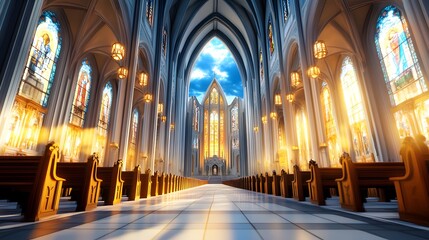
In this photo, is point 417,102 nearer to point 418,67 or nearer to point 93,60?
point 418,67

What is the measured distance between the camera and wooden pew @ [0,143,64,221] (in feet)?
8.94

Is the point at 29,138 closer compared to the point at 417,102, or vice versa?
the point at 417,102

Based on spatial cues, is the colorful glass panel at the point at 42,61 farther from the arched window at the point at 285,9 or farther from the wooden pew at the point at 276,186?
the arched window at the point at 285,9

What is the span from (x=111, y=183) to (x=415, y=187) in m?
5.49

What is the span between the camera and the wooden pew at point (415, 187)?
239 centimetres

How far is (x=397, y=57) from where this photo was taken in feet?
30.7

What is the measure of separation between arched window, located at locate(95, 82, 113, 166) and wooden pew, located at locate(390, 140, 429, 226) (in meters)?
16.2

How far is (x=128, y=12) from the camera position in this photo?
34.8ft

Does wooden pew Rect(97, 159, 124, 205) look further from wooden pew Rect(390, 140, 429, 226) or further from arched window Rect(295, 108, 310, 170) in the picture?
arched window Rect(295, 108, 310, 170)

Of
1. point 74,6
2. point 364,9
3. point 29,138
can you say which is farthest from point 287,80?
point 29,138

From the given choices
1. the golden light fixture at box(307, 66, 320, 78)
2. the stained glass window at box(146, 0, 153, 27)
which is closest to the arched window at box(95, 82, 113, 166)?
the stained glass window at box(146, 0, 153, 27)

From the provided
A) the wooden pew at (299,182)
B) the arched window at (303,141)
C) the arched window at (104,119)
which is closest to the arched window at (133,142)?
the arched window at (104,119)

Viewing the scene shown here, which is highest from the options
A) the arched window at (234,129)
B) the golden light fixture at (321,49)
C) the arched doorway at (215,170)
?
the arched window at (234,129)

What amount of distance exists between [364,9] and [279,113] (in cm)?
1100
